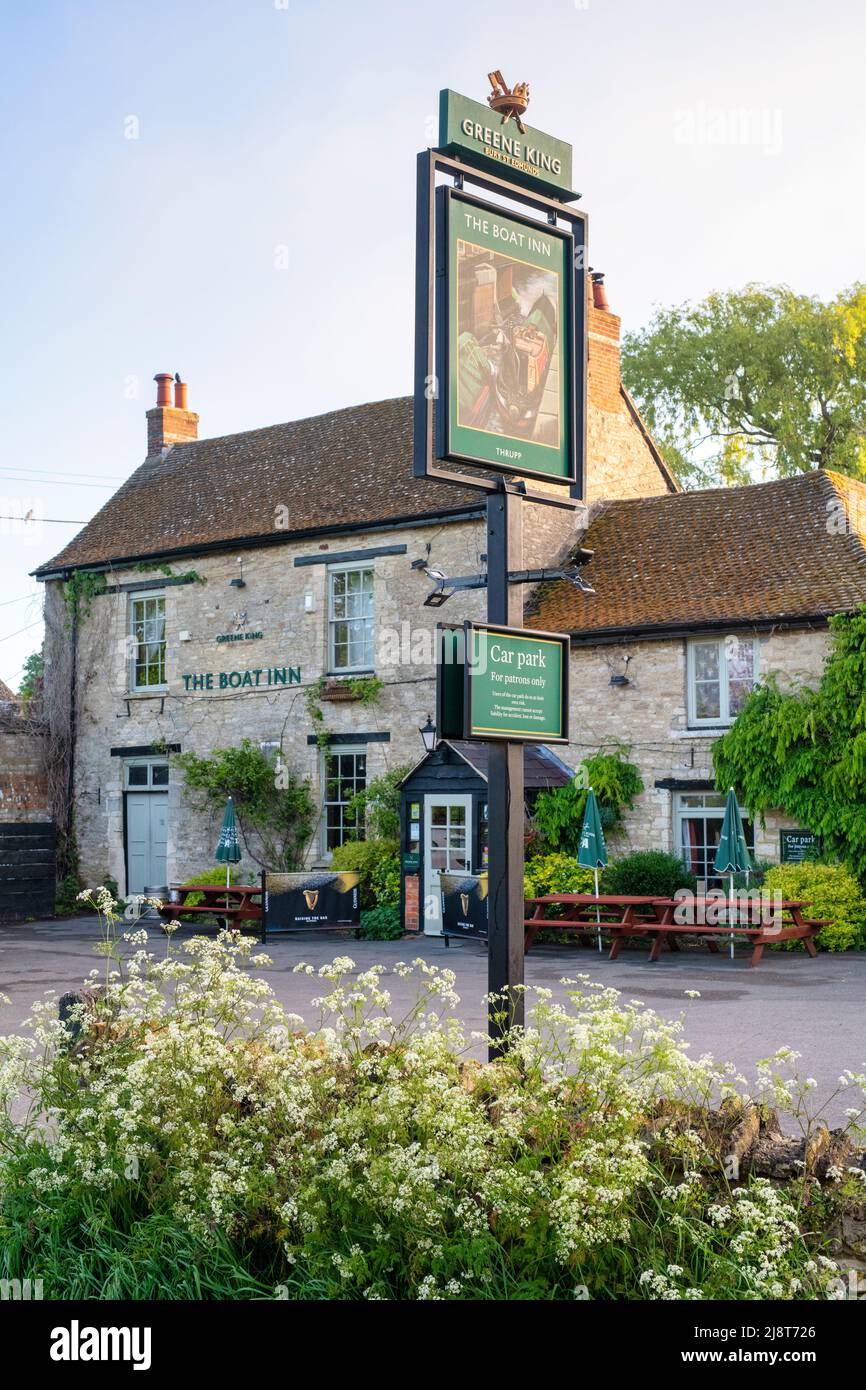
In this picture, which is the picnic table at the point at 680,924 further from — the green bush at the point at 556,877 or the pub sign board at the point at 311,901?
the pub sign board at the point at 311,901

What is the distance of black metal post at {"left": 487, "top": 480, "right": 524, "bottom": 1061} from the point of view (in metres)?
6.75

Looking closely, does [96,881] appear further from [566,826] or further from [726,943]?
[726,943]

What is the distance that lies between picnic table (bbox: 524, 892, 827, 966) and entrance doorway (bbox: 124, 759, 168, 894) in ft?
29.7

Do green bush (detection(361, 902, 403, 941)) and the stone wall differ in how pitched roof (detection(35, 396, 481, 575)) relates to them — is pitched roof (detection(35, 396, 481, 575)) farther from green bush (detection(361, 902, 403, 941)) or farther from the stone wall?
green bush (detection(361, 902, 403, 941))

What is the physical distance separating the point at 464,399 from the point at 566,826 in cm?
1325

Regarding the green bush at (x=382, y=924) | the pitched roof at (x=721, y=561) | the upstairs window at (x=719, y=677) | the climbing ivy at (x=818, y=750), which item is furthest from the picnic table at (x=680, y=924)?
the pitched roof at (x=721, y=561)

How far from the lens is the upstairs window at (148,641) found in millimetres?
25359

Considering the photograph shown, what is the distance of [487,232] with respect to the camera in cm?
714

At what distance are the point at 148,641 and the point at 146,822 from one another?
336 cm

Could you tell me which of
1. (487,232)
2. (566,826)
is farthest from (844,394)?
(487,232)

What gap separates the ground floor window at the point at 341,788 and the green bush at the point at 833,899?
7.61 metres

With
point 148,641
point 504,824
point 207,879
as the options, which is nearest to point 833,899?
point 207,879

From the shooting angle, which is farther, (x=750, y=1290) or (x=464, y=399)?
(x=464, y=399)

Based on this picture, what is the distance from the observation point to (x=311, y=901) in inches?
760
